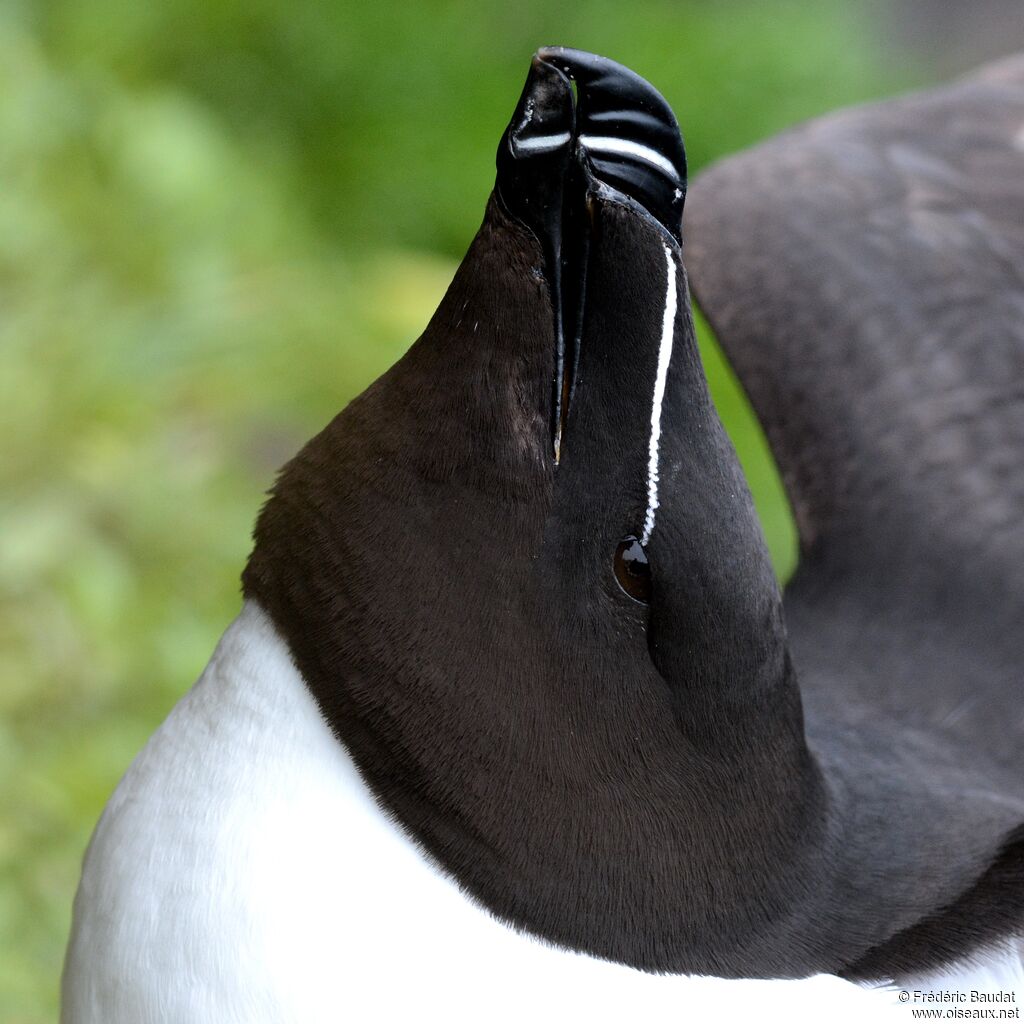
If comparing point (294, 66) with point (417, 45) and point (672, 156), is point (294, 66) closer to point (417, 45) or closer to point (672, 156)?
point (417, 45)

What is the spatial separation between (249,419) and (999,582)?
2.56 meters

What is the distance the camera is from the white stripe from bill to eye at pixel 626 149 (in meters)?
1.94

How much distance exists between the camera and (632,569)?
6.61 ft

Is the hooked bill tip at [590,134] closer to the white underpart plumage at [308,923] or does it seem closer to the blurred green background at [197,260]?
the white underpart plumage at [308,923]

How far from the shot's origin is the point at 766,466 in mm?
5957

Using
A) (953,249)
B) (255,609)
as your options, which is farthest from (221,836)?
(953,249)

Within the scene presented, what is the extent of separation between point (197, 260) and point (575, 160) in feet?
11.9

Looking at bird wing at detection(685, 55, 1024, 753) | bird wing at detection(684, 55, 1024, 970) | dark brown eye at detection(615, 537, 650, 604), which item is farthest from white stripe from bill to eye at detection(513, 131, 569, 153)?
bird wing at detection(685, 55, 1024, 753)

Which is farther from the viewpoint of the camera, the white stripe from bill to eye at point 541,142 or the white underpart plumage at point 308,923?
the white underpart plumage at point 308,923

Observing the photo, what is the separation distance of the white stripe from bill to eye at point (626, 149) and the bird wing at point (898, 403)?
93 cm

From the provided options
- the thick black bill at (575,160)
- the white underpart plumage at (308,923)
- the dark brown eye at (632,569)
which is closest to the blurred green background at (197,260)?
the white underpart plumage at (308,923)

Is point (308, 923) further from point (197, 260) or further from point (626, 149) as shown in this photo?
point (197, 260)

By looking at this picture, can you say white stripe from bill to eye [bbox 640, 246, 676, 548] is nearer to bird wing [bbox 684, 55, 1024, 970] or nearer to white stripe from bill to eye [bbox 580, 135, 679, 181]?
white stripe from bill to eye [bbox 580, 135, 679, 181]

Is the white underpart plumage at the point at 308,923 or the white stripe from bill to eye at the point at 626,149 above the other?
the white stripe from bill to eye at the point at 626,149
